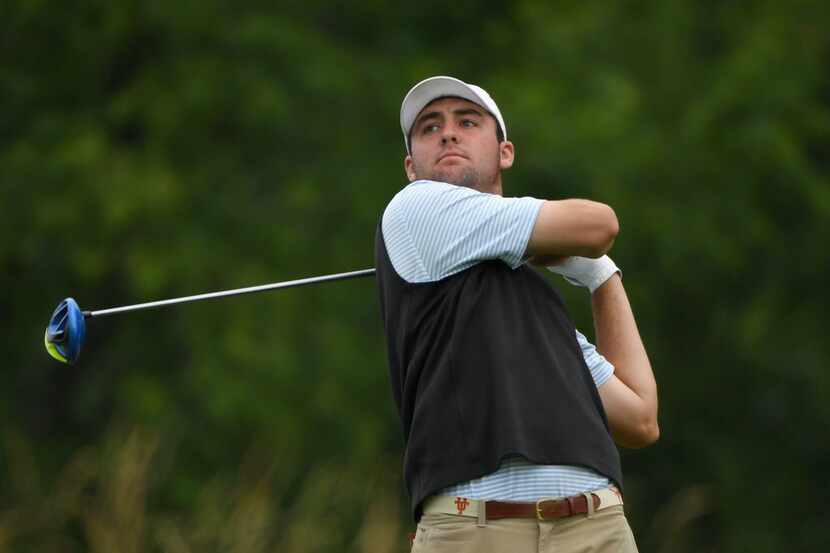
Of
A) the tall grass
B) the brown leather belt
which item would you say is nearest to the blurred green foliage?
the tall grass

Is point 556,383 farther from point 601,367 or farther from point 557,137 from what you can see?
point 557,137

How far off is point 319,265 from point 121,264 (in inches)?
55.5

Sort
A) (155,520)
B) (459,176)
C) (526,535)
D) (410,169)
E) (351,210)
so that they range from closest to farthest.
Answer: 1. (526,535)
2. (459,176)
3. (410,169)
4. (155,520)
5. (351,210)

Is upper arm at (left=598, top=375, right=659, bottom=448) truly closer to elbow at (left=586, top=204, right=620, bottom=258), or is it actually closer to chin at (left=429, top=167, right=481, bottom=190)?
elbow at (left=586, top=204, right=620, bottom=258)

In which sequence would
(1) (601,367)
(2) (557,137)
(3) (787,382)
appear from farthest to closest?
(3) (787,382) < (2) (557,137) < (1) (601,367)

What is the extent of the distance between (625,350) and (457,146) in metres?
0.62

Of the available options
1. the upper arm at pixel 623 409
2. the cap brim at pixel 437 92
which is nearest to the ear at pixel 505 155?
the cap brim at pixel 437 92

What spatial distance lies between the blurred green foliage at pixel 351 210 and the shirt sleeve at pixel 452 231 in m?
7.93

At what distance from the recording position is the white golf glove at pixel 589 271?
4105mm

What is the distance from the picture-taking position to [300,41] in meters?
13.2

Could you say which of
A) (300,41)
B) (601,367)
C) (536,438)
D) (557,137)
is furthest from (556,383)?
(300,41)


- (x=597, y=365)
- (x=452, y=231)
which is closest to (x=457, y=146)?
(x=452, y=231)

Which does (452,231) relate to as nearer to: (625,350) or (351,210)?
(625,350)

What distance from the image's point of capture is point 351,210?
1296cm
